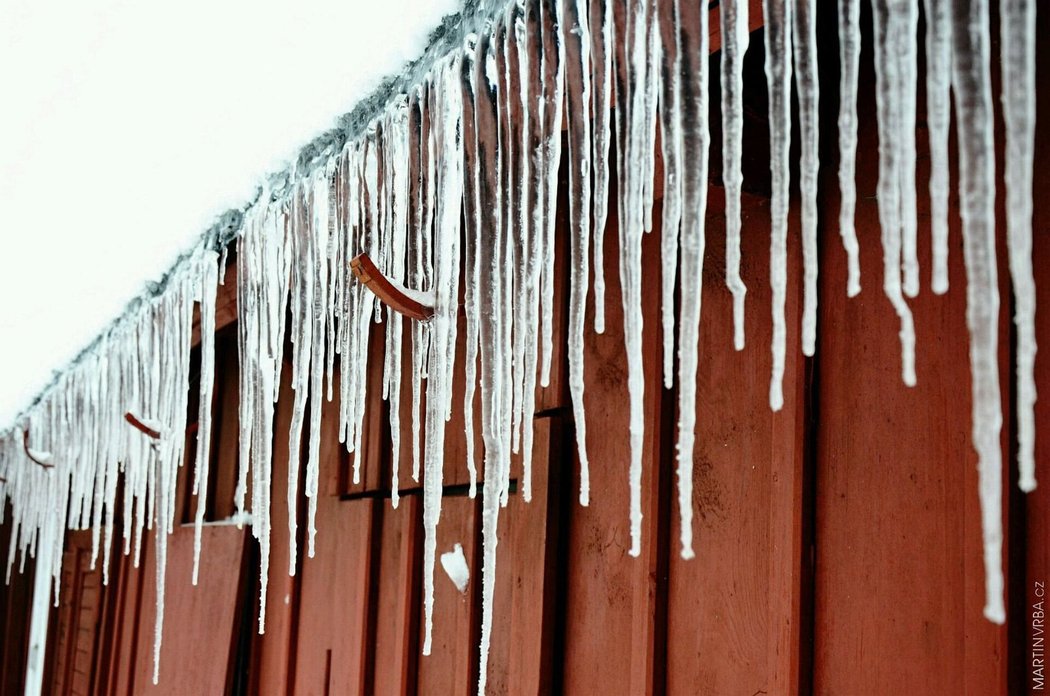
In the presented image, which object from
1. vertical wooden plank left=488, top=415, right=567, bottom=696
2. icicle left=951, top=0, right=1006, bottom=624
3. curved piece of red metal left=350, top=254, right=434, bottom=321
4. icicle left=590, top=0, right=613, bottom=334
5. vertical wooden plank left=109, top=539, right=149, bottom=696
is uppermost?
icicle left=590, top=0, right=613, bottom=334

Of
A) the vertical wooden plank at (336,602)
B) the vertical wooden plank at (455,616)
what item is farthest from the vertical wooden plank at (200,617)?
the vertical wooden plank at (455,616)

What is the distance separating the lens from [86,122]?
5.95 feet

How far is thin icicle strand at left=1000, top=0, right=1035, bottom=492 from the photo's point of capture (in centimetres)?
71

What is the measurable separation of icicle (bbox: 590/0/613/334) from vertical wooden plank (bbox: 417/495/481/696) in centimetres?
104

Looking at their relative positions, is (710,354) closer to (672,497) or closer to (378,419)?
(672,497)

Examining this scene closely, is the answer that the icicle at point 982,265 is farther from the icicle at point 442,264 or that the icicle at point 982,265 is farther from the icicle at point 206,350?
the icicle at point 206,350

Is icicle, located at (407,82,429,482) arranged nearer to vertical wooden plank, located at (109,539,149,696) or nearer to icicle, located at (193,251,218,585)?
icicle, located at (193,251,218,585)

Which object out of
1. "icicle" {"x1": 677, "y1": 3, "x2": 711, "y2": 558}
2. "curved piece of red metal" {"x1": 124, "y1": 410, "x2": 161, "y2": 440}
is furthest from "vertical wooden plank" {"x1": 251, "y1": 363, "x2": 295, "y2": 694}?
"icicle" {"x1": 677, "y1": 3, "x2": 711, "y2": 558}

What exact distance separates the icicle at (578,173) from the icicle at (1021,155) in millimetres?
551

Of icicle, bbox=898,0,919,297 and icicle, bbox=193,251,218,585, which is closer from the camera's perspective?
icicle, bbox=898,0,919,297

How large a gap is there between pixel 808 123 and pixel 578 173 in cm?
38

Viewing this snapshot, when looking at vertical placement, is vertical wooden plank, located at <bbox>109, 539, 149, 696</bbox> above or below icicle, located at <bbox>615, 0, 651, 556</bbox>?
below

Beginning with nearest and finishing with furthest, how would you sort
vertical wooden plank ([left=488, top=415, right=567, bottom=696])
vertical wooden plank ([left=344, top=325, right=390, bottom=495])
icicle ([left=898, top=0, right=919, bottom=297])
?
icicle ([left=898, top=0, right=919, bottom=297]) → vertical wooden plank ([left=488, top=415, right=567, bottom=696]) → vertical wooden plank ([left=344, top=325, right=390, bottom=495])

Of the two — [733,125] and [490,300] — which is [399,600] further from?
[733,125]
